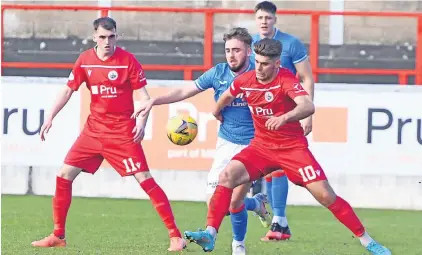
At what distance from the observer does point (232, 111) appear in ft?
34.3

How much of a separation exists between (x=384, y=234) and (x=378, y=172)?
286 centimetres

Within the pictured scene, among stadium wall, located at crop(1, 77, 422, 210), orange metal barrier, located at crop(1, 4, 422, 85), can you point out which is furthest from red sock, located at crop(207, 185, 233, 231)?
orange metal barrier, located at crop(1, 4, 422, 85)

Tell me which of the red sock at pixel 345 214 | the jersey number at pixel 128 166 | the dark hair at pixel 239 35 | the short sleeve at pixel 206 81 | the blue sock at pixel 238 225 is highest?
the dark hair at pixel 239 35

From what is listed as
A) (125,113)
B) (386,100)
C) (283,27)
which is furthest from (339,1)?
(125,113)

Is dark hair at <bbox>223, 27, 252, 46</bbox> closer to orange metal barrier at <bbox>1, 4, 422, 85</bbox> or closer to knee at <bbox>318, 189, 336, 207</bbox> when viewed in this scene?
knee at <bbox>318, 189, 336, 207</bbox>

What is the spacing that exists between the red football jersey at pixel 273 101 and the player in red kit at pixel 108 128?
3.96 feet

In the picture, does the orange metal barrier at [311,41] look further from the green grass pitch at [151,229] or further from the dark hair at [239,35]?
the dark hair at [239,35]

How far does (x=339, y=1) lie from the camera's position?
73.8ft

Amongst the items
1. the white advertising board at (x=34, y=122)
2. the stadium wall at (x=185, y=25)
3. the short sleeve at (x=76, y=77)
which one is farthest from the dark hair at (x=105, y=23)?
the stadium wall at (x=185, y=25)

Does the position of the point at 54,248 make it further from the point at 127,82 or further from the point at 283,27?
the point at 283,27

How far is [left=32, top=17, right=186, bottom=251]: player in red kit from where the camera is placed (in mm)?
10633

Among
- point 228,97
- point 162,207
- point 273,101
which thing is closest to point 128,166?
point 162,207

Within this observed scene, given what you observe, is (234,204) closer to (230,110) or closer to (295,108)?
(230,110)

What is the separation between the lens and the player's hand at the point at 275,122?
9.32 meters
